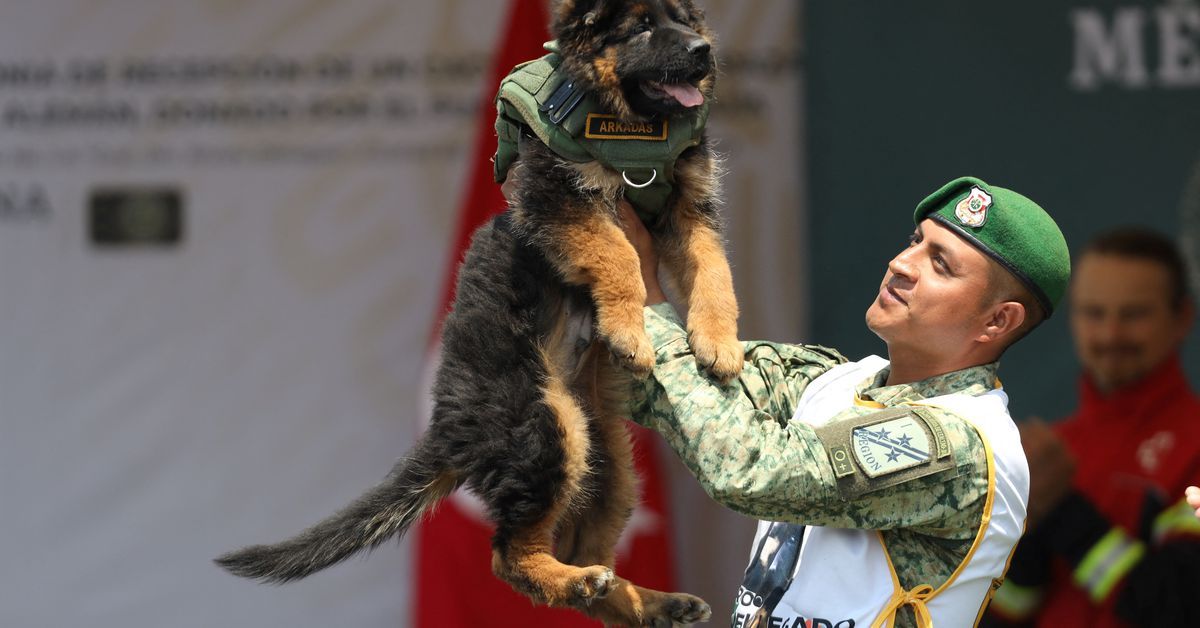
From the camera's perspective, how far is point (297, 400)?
221 inches

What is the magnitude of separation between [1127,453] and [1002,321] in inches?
82.8

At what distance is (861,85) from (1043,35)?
667mm

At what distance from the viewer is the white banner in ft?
18.2

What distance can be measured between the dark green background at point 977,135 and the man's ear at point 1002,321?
257 cm

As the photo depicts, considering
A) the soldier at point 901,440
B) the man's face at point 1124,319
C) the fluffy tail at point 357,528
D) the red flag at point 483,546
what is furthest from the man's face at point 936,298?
the red flag at point 483,546

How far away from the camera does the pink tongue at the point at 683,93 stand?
2475 millimetres

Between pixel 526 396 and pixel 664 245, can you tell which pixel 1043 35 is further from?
pixel 526 396

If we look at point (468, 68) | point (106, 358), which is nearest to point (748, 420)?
point (468, 68)

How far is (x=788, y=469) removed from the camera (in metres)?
2.23

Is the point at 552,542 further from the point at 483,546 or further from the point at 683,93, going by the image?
the point at 483,546

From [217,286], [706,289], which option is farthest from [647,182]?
[217,286]

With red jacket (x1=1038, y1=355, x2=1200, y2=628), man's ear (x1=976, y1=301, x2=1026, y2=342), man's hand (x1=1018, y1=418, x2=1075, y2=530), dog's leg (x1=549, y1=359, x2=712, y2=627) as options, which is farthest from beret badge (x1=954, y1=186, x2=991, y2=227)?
red jacket (x1=1038, y1=355, x2=1200, y2=628)

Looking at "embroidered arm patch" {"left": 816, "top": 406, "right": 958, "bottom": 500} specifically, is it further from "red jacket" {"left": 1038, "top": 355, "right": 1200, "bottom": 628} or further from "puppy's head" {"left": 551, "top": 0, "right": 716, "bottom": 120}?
"red jacket" {"left": 1038, "top": 355, "right": 1200, "bottom": 628}

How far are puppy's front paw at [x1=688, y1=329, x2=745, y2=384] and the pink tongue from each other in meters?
0.41
